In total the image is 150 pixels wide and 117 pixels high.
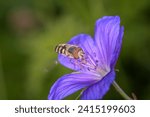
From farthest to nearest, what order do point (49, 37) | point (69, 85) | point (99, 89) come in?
point (49, 37)
point (69, 85)
point (99, 89)

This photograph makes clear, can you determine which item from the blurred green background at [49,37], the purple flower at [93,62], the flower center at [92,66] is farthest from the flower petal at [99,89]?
the blurred green background at [49,37]

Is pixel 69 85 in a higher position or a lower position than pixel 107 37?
lower

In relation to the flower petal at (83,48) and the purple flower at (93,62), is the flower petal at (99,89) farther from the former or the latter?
the flower petal at (83,48)

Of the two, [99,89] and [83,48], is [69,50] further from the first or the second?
[99,89]

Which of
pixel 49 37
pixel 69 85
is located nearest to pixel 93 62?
pixel 69 85

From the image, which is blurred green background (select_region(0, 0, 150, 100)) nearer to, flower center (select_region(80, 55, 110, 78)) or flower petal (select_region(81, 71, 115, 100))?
flower center (select_region(80, 55, 110, 78))

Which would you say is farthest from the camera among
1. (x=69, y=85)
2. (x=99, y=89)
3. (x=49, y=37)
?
(x=49, y=37)
